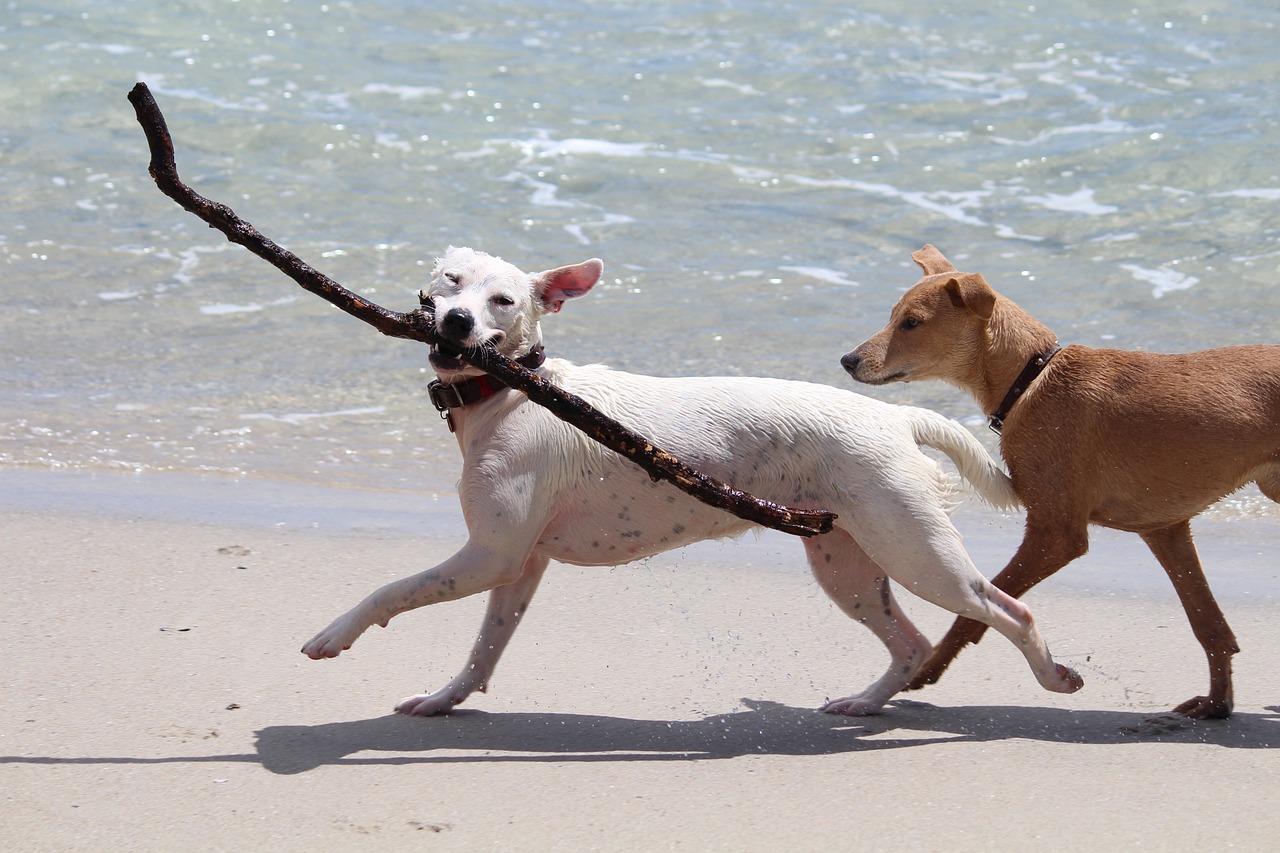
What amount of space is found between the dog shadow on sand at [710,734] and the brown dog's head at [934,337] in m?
1.21

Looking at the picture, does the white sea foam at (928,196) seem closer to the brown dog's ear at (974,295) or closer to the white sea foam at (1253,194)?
the white sea foam at (1253,194)

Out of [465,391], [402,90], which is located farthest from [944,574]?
[402,90]

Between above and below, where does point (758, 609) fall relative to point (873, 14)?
below

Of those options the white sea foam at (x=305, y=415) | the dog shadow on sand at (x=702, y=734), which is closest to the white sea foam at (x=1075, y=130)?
the white sea foam at (x=305, y=415)

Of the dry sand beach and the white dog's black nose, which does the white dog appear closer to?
the white dog's black nose

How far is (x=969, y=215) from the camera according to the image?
1323 cm

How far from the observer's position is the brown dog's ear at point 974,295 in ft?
16.5

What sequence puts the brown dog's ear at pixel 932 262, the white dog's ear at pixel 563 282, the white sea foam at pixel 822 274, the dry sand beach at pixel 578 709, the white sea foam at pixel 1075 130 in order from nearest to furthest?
the dry sand beach at pixel 578 709
the white dog's ear at pixel 563 282
the brown dog's ear at pixel 932 262
the white sea foam at pixel 822 274
the white sea foam at pixel 1075 130

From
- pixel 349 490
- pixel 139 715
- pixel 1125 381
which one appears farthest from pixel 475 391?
pixel 349 490

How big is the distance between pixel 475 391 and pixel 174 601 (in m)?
1.65

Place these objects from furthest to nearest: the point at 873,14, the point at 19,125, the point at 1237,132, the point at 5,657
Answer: the point at 873,14, the point at 19,125, the point at 1237,132, the point at 5,657

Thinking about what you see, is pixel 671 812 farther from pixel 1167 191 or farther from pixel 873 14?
pixel 873 14

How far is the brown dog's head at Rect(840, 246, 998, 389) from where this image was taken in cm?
509

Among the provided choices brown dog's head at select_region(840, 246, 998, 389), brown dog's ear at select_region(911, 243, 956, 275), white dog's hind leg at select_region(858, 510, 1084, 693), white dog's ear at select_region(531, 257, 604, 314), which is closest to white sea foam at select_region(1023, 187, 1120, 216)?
brown dog's ear at select_region(911, 243, 956, 275)
